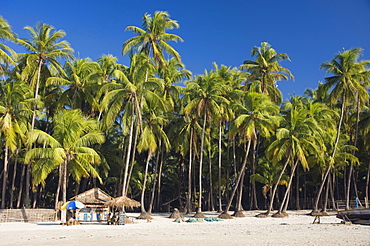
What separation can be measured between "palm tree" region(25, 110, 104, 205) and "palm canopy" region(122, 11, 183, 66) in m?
7.56

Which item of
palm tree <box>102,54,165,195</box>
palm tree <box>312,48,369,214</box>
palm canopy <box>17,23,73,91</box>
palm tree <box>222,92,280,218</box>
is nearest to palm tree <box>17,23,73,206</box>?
palm canopy <box>17,23,73,91</box>

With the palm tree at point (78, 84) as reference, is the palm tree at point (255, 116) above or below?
below

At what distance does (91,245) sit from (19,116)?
1665 cm

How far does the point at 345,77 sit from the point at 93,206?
21894 millimetres

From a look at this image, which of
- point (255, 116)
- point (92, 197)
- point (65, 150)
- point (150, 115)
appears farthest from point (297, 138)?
point (65, 150)

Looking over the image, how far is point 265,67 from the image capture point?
32812 millimetres

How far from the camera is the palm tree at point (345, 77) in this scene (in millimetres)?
30109

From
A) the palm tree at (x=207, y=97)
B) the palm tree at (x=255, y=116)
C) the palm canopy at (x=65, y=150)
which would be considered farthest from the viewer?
the palm tree at (x=207, y=97)

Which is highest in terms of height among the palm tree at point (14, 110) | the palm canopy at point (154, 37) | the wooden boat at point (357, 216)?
the palm canopy at point (154, 37)

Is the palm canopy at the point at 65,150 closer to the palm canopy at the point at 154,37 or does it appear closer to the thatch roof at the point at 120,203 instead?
the thatch roof at the point at 120,203

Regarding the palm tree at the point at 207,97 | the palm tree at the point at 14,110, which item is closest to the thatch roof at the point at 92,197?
the palm tree at the point at 14,110

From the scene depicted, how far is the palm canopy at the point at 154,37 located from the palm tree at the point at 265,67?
7380 millimetres

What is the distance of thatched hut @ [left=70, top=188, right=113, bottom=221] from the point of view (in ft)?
73.5

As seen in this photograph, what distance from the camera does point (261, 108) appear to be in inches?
1073
